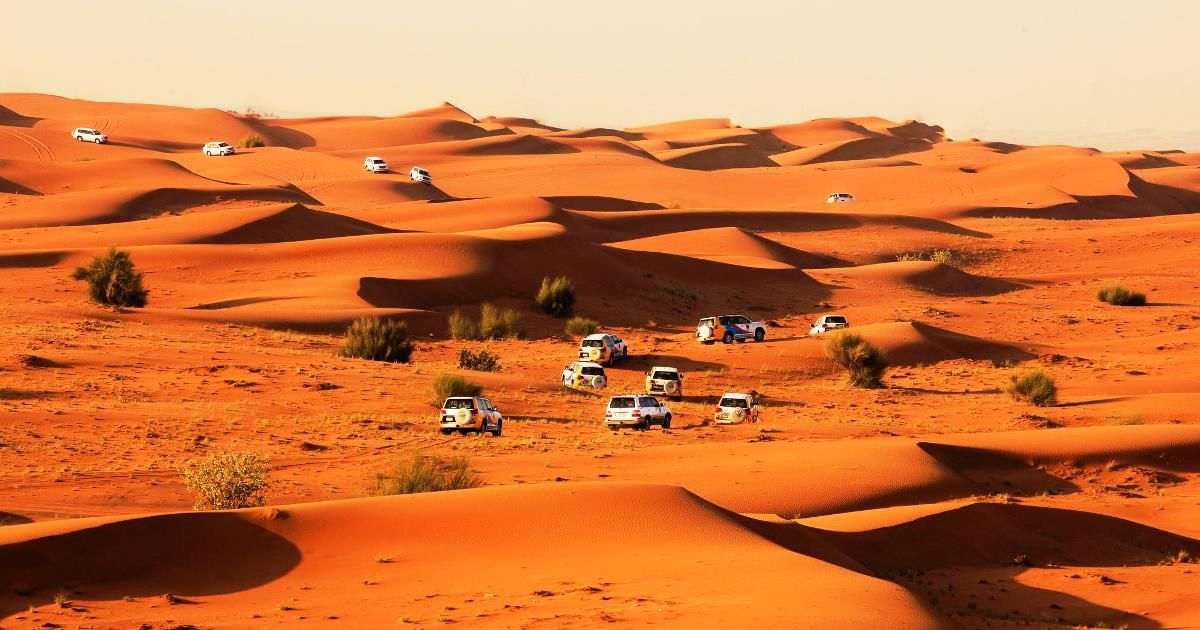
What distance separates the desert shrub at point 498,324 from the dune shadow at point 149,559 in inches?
1318

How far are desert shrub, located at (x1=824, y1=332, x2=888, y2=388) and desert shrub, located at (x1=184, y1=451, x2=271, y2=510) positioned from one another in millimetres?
24582

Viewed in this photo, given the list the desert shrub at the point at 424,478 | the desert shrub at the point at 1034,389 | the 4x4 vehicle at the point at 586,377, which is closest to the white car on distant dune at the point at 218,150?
the 4x4 vehicle at the point at 586,377

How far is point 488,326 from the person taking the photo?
50875mm

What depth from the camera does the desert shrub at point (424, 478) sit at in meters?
21.7

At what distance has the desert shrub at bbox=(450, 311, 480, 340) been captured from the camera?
163 ft

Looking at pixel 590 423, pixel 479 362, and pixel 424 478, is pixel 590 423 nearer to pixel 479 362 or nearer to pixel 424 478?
pixel 479 362

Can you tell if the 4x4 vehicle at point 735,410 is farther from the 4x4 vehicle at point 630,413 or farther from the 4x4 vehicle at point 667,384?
the 4x4 vehicle at point 667,384

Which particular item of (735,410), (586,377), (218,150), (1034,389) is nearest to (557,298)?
(586,377)

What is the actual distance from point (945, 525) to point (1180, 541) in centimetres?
397

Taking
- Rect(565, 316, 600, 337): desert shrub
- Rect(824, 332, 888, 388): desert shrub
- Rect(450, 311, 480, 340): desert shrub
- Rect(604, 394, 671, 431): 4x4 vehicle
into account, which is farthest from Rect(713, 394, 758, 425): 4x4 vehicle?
Rect(565, 316, 600, 337): desert shrub

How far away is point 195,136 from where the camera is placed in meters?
146

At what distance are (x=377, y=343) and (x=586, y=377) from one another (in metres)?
6.24

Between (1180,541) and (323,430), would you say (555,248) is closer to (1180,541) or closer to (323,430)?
(323,430)

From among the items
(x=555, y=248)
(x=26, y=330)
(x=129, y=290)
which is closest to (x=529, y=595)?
(x=26, y=330)
